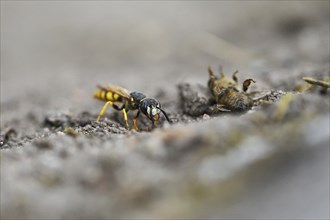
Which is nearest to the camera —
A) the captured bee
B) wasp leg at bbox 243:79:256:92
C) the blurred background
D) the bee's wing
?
the captured bee

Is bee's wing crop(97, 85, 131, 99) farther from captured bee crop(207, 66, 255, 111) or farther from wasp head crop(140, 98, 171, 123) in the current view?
captured bee crop(207, 66, 255, 111)

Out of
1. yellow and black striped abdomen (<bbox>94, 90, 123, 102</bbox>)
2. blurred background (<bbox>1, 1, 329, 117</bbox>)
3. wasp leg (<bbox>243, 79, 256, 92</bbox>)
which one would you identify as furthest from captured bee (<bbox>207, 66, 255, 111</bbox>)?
blurred background (<bbox>1, 1, 329, 117</bbox>)

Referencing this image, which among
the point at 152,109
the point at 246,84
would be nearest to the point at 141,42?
the point at 152,109

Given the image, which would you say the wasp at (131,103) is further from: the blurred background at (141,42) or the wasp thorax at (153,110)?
the blurred background at (141,42)

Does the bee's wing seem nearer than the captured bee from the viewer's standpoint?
No

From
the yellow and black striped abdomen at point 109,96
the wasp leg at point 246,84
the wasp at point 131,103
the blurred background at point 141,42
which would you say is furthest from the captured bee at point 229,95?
the blurred background at point 141,42

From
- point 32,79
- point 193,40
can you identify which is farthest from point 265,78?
point 32,79
